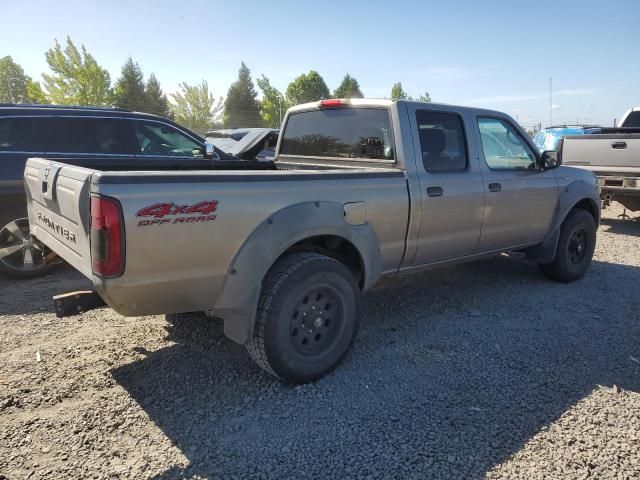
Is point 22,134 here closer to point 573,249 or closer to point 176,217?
point 176,217

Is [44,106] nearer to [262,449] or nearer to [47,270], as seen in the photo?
[47,270]

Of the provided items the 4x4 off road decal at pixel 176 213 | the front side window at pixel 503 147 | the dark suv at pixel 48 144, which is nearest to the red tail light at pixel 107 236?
the 4x4 off road decal at pixel 176 213

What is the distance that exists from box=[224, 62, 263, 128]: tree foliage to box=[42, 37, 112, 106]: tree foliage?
59.2 feet

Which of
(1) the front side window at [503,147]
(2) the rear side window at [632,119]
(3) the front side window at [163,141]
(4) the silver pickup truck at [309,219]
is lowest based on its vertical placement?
(4) the silver pickup truck at [309,219]

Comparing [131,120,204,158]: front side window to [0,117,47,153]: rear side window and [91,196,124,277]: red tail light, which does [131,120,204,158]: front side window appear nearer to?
[0,117,47,153]: rear side window

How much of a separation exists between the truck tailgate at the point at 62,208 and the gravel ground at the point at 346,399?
2.91ft

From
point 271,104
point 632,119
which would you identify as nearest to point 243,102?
point 271,104

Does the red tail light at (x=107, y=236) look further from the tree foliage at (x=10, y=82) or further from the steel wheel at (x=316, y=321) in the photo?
the tree foliage at (x=10, y=82)

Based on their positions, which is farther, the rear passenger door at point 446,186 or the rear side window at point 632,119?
the rear side window at point 632,119

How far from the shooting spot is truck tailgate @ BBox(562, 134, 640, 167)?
7.47 meters

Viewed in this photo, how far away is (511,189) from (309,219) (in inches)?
96.1

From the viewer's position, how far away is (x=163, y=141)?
20.2 feet

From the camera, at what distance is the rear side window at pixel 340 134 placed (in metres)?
3.86

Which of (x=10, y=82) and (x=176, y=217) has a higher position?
(x=10, y=82)
